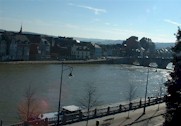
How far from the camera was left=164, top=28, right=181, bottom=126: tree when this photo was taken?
1409 cm

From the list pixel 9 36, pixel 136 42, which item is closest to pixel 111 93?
pixel 9 36

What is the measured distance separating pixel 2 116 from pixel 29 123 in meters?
7.12

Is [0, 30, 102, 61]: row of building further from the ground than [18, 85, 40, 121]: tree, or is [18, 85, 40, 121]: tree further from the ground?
[0, 30, 102, 61]: row of building

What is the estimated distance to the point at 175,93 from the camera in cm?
1435

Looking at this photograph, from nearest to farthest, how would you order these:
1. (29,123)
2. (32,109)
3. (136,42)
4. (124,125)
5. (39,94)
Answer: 1. (29,123)
2. (124,125)
3. (32,109)
4. (39,94)
5. (136,42)

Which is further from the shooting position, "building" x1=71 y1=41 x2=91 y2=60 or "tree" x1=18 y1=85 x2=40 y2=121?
"building" x1=71 y1=41 x2=91 y2=60

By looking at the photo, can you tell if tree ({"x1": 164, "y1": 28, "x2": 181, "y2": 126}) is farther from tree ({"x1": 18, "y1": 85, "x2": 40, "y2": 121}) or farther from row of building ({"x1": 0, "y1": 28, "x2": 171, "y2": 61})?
row of building ({"x1": 0, "y1": 28, "x2": 171, "y2": 61})

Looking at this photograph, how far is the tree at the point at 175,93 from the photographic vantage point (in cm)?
1409

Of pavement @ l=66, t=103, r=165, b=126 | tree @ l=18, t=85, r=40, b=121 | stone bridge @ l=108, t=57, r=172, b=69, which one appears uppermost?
stone bridge @ l=108, t=57, r=172, b=69

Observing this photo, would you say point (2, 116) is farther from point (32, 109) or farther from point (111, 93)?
point (111, 93)

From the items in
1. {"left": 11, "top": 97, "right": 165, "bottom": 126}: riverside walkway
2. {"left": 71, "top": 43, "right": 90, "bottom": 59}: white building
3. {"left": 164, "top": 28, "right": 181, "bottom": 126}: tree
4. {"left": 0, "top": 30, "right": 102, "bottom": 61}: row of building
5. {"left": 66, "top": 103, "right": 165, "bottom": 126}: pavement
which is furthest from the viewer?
{"left": 71, "top": 43, "right": 90, "bottom": 59}: white building

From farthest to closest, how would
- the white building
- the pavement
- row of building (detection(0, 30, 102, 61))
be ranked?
the white building < row of building (detection(0, 30, 102, 61)) < the pavement

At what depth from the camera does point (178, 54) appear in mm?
14523

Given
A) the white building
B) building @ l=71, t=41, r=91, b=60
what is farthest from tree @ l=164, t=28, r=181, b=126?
the white building
